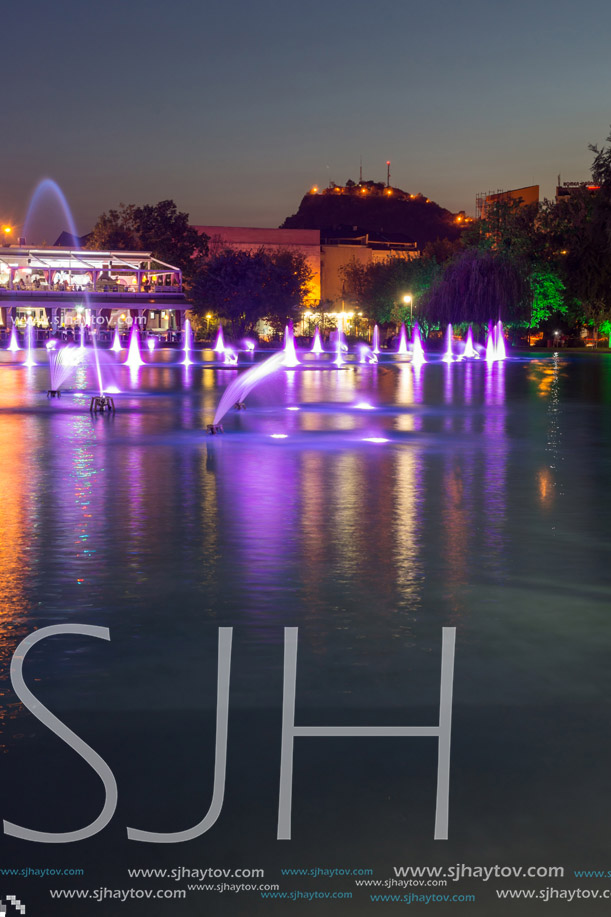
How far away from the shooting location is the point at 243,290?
3533 inches

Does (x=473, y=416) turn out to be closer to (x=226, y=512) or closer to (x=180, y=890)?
(x=226, y=512)

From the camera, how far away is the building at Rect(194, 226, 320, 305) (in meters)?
132

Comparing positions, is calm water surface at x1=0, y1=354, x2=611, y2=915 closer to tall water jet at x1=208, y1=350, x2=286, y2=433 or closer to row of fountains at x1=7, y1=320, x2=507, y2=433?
tall water jet at x1=208, y1=350, x2=286, y2=433

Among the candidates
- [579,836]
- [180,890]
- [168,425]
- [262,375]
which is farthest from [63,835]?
[262,375]

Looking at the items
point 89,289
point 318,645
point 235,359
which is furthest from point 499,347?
point 318,645

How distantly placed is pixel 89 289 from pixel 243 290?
1591cm

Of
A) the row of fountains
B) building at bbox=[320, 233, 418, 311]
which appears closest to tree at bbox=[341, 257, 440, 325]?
the row of fountains

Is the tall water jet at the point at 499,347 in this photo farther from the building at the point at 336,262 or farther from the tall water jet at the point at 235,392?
the building at the point at 336,262

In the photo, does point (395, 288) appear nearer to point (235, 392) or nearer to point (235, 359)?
point (235, 359)

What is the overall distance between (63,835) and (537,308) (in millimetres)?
79215

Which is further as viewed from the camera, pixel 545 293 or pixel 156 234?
pixel 156 234

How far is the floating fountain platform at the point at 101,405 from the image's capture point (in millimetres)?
24147

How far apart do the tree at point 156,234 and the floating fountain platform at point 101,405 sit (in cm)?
9351

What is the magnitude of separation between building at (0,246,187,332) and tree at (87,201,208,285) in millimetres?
10377
